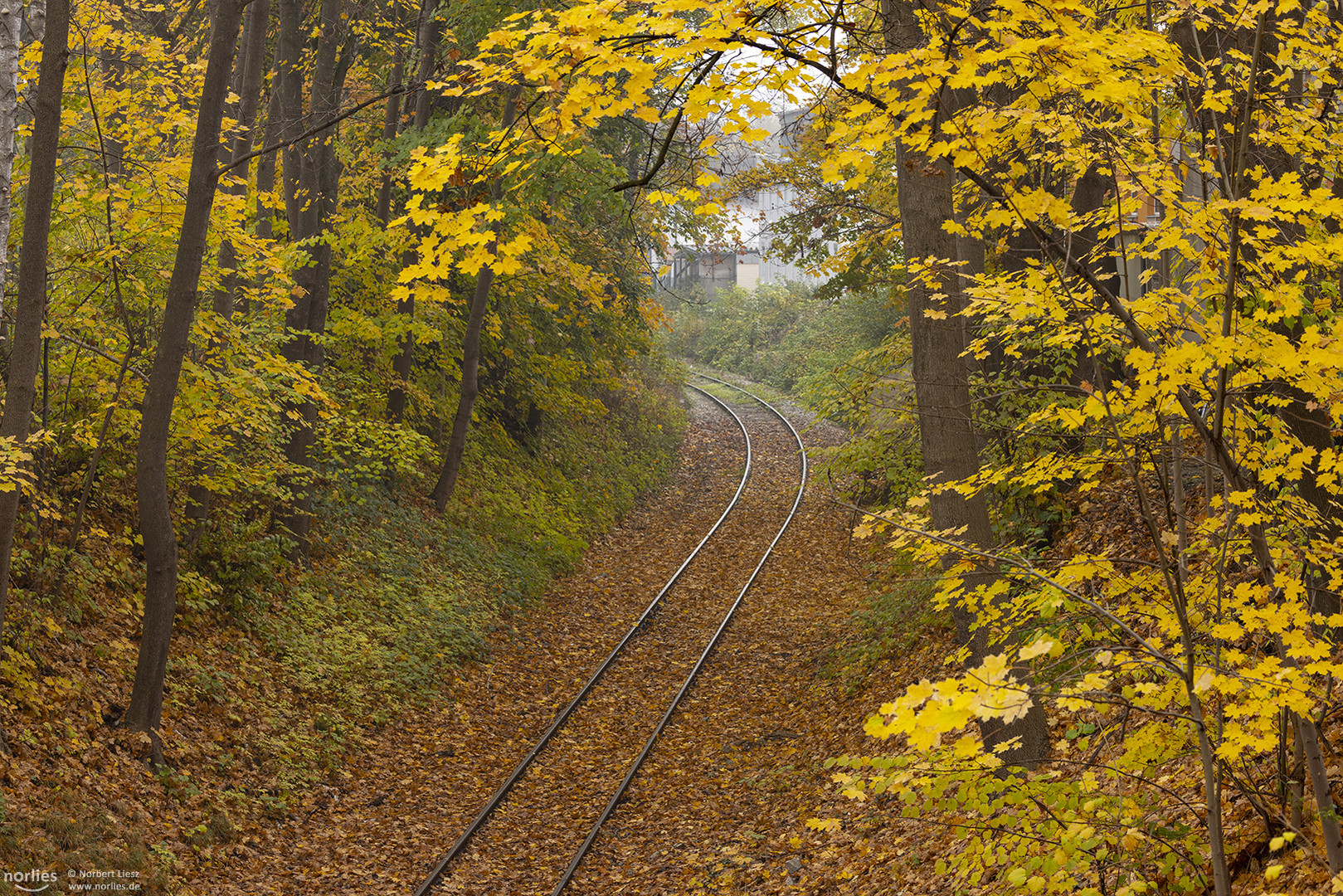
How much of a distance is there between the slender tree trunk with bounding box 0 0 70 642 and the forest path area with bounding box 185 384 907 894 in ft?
10.3

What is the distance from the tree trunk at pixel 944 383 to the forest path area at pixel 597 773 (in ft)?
9.56

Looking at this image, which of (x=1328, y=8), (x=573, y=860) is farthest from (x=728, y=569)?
(x=1328, y=8)

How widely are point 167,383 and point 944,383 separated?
240 inches

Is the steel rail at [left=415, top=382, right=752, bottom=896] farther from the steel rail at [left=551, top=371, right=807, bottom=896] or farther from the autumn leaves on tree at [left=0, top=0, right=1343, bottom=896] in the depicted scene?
the autumn leaves on tree at [left=0, top=0, right=1343, bottom=896]

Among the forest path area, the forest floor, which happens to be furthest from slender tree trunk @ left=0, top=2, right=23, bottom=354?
the forest path area

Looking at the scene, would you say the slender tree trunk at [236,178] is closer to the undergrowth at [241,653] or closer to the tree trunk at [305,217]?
the undergrowth at [241,653]

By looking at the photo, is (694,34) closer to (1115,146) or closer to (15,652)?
(1115,146)

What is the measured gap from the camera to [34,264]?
6281mm

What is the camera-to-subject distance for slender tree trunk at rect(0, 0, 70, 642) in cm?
622

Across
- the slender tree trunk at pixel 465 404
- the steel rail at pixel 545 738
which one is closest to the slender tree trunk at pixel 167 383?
the steel rail at pixel 545 738

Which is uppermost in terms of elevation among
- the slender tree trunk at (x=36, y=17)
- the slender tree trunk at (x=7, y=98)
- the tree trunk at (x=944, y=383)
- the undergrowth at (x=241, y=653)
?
the slender tree trunk at (x=36, y=17)

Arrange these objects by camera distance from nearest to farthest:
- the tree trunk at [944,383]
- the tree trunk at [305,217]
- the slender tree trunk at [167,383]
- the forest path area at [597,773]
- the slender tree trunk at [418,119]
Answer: the tree trunk at [944,383], the slender tree trunk at [167,383], the forest path area at [597,773], the tree trunk at [305,217], the slender tree trunk at [418,119]

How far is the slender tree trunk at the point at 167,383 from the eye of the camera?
23.3ft

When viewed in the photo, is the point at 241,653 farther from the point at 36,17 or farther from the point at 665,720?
the point at 36,17
